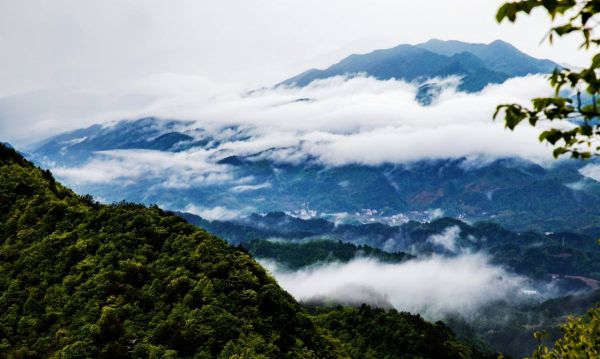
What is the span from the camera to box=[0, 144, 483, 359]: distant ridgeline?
36.0 metres

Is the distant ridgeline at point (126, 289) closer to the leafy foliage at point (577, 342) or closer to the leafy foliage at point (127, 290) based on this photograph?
the leafy foliage at point (127, 290)

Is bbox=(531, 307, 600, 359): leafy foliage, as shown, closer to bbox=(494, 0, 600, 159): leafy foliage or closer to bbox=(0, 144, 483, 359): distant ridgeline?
bbox=(494, 0, 600, 159): leafy foliage

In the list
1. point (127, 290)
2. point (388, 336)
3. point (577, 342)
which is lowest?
point (388, 336)

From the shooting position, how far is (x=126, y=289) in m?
40.4

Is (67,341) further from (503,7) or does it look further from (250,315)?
(503,7)

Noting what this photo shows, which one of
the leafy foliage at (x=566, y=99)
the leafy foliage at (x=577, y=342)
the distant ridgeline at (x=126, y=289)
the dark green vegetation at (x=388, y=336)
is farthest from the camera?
the dark green vegetation at (x=388, y=336)

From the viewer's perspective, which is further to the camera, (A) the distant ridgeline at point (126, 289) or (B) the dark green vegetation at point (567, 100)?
(A) the distant ridgeline at point (126, 289)

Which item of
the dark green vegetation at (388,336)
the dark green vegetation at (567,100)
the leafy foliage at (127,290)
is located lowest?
the dark green vegetation at (388,336)

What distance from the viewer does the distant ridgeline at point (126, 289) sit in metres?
36.0

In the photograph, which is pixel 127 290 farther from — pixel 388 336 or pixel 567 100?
pixel 388 336

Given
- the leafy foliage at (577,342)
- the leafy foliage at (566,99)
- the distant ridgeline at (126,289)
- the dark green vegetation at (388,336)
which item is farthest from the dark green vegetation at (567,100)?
the dark green vegetation at (388,336)

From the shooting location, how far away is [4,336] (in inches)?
1446

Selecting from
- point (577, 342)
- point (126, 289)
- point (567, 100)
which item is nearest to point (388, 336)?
point (126, 289)

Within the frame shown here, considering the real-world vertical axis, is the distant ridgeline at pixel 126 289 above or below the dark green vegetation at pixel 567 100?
below
